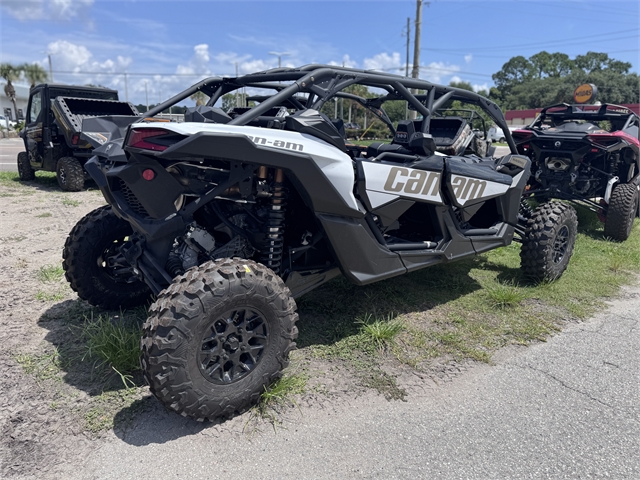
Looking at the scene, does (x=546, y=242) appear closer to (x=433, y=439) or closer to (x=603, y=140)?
(x=433, y=439)

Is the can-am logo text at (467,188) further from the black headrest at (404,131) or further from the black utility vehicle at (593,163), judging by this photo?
the black utility vehicle at (593,163)

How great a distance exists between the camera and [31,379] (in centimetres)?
294

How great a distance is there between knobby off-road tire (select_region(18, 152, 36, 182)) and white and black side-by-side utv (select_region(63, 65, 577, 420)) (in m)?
9.25

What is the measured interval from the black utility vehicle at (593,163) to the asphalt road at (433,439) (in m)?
4.53

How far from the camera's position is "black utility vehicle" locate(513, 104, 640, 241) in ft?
22.6

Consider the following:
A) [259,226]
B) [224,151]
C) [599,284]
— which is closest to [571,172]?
[599,284]

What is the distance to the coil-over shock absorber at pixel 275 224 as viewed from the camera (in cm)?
291

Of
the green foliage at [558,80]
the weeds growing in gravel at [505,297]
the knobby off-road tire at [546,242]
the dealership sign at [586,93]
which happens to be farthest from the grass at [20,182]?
the green foliage at [558,80]

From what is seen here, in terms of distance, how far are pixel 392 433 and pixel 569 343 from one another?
75.4 inches

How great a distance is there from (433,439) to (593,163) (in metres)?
6.77

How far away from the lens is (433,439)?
100.0 inches

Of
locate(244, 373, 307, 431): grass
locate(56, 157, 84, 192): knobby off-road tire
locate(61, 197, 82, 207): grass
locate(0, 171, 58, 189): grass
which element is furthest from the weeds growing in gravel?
locate(0, 171, 58, 189): grass

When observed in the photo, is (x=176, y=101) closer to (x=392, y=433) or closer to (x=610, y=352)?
(x=392, y=433)

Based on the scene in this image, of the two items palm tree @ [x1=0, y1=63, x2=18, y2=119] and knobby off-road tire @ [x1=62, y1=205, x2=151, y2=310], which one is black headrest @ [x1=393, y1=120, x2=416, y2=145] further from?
palm tree @ [x1=0, y1=63, x2=18, y2=119]
